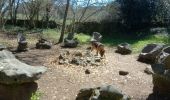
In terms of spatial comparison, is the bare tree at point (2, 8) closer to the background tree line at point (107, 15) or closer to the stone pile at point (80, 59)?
the background tree line at point (107, 15)

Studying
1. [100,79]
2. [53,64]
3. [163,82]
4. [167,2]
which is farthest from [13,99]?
[167,2]

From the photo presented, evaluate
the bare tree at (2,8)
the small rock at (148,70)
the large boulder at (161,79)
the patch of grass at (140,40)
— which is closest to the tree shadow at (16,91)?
the large boulder at (161,79)

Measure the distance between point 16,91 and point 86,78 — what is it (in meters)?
4.77

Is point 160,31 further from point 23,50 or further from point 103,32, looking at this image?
point 23,50

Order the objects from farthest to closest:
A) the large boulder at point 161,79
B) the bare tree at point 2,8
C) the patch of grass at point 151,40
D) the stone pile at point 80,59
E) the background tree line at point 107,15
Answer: the background tree line at point 107,15
the bare tree at point 2,8
the patch of grass at point 151,40
the stone pile at point 80,59
the large boulder at point 161,79

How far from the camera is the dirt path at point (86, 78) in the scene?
32.3 feet

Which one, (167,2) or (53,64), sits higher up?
(167,2)

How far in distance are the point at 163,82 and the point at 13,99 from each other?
377 cm

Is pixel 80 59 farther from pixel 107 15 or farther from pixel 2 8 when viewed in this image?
pixel 107 15

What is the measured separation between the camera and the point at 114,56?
14.7 m

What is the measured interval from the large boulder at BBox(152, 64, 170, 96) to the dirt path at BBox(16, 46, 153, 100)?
0.54m

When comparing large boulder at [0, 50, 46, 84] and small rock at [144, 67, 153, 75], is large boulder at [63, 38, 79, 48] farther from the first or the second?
large boulder at [0, 50, 46, 84]

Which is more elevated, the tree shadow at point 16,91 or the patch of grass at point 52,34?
the tree shadow at point 16,91

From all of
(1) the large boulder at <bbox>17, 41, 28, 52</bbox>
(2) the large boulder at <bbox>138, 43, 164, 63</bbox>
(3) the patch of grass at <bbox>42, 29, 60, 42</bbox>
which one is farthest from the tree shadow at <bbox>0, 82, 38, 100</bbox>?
(3) the patch of grass at <bbox>42, 29, 60, 42</bbox>
